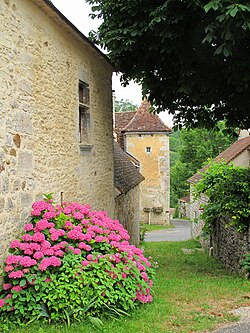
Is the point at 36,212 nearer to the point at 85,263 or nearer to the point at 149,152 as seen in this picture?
the point at 85,263

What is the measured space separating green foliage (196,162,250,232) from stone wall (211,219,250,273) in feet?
0.85

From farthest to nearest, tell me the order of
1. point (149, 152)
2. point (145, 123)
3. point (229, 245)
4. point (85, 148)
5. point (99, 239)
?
1. point (149, 152)
2. point (145, 123)
3. point (229, 245)
4. point (85, 148)
5. point (99, 239)

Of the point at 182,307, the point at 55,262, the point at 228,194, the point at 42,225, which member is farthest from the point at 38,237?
the point at 228,194

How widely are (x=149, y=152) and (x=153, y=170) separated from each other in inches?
56.6

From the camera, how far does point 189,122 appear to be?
12227mm

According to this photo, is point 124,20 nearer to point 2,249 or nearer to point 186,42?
point 186,42

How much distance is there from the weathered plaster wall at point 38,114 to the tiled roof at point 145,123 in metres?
21.4

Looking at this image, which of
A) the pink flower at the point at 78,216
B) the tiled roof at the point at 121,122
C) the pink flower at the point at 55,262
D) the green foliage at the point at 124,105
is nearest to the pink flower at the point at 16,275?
the pink flower at the point at 55,262

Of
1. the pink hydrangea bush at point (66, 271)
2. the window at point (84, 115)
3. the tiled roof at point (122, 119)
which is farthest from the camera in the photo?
the tiled roof at point (122, 119)

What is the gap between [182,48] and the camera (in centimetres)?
932

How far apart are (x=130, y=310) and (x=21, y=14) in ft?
15.1

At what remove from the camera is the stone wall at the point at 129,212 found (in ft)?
46.9

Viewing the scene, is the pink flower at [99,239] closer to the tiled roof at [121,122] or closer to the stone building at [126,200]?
the stone building at [126,200]

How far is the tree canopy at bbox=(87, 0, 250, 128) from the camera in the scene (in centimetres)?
776
